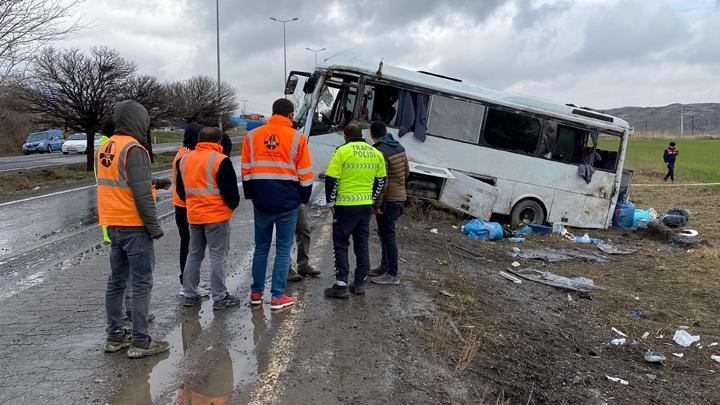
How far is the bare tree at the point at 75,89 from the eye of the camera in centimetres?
1742

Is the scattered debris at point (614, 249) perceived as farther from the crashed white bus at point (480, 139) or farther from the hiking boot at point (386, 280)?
the hiking boot at point (386, 280)

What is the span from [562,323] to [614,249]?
17.2 feet

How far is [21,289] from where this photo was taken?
548 cm

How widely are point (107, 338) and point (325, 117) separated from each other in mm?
7354

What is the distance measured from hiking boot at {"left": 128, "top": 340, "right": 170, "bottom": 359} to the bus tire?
28.7 ft

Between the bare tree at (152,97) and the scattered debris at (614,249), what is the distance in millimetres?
16302

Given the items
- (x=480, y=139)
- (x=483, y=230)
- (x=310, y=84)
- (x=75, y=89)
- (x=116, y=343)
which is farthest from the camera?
(x=75, y=89)

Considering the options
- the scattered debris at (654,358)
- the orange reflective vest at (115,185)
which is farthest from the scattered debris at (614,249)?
the orange reflective vest at (115,185)

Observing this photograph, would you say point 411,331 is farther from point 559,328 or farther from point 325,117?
point 325,117

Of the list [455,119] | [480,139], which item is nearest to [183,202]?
[455,119]

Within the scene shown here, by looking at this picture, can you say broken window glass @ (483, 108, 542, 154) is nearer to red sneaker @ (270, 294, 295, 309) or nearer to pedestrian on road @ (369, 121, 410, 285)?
pedestrian on road @ (369, 121, 410, 285)

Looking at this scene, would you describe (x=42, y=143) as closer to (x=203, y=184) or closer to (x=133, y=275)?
(x=203, y=184)

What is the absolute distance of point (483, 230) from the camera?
33.3 feet

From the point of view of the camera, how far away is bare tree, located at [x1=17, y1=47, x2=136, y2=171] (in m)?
17.4
